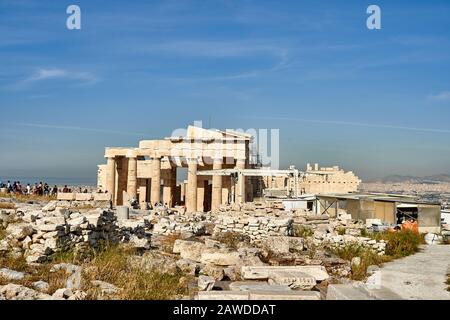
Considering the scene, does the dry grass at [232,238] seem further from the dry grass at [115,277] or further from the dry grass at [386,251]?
the dry grass at [115,277]

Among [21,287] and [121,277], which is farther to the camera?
[121,277]

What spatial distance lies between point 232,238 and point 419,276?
574 cm

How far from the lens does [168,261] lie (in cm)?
1073

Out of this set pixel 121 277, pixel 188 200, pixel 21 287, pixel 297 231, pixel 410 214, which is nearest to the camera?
pixel 21 287

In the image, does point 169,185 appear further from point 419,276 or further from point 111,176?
point 419,276

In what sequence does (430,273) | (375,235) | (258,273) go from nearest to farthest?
1. (258,273)
2. (430,273)
3. (375,235)

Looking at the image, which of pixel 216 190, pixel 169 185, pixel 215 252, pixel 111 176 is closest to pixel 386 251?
pixel 215 252

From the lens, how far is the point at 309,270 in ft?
34.1

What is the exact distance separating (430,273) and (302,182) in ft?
135

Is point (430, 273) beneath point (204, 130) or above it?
beneath

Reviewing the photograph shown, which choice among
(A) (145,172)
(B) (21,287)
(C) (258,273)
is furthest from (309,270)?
(A) (145,172)

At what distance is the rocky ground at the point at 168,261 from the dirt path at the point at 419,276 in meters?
0.65

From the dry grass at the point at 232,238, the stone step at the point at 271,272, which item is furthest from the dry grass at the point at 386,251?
the dry grass at the point at 232,238

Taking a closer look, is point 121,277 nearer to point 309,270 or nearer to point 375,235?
point 309,270
